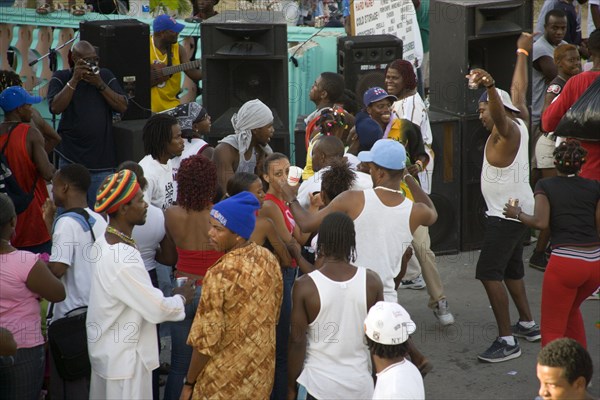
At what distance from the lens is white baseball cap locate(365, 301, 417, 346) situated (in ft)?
13.9

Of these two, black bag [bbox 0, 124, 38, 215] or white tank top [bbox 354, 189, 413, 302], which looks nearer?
white tank top [bbox 354, 189, 413, 302]

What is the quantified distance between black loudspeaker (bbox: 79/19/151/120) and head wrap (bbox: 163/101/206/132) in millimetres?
1433

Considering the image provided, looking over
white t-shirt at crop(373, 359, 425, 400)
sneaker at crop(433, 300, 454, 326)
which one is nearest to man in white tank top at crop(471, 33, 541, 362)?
sneaker at crop(433, 300, 454, 326)

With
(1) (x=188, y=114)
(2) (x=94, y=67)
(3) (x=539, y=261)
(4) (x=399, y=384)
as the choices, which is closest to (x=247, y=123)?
(1) (x=188, y=114)

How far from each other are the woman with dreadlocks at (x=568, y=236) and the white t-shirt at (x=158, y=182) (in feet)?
8.21

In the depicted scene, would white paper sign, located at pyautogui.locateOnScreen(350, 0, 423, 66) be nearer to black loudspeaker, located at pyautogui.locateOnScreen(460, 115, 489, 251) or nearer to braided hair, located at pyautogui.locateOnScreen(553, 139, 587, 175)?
black loudspeaker, located at pyautogui.locateOnScreen(460, 115, 489, 251)

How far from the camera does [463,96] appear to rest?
29.7 feet

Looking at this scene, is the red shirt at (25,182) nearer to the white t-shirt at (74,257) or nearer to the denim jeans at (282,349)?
the white t-shirt at (74,257)

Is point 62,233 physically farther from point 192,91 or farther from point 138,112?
point 192,91

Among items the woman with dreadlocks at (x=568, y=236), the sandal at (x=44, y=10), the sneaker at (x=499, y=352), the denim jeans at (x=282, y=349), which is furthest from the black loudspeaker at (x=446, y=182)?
the sandal at (x=44, y=10)

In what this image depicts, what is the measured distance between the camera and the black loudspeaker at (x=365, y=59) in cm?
905

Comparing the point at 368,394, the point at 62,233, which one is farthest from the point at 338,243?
the point at 62,233

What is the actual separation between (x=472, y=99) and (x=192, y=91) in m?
3.44

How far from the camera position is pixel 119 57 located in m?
8.76
